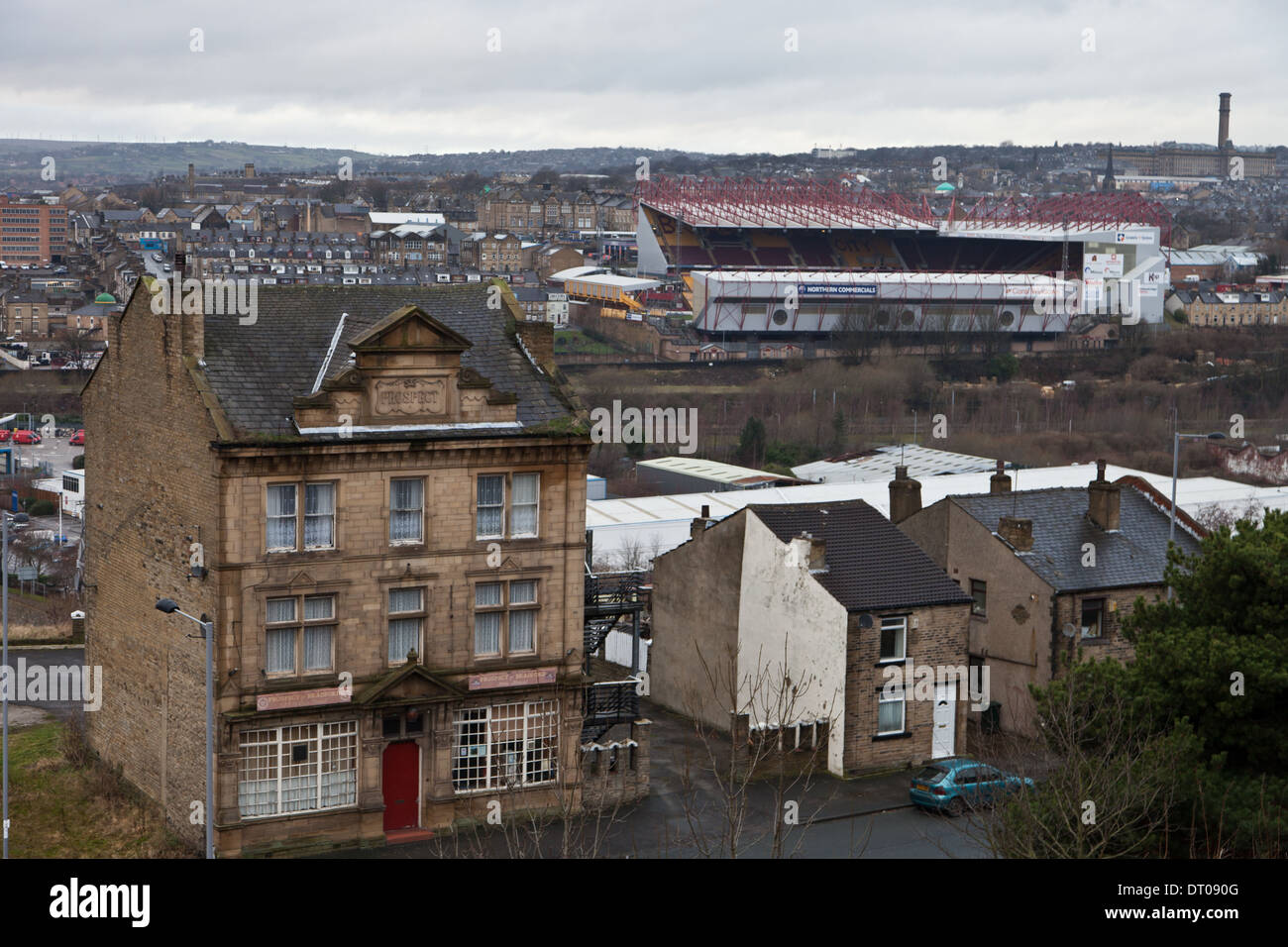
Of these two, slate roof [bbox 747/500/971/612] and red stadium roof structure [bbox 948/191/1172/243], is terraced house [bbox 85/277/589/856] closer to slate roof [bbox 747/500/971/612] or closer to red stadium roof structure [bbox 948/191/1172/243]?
slate roof [bbox 747/500/971/612]

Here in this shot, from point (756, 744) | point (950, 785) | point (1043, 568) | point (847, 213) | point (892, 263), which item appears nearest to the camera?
point (950, 785)

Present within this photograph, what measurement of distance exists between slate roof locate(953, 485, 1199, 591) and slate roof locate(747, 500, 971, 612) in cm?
275

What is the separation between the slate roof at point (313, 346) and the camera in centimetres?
2450

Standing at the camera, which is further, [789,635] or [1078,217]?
[1078,217]

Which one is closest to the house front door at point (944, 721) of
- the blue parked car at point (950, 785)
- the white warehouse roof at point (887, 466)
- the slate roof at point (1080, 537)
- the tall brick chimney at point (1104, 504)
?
the blue parked car at point (950, 785)

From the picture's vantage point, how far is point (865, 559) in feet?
100

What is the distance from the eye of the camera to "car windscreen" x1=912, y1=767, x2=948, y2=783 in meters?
26.9

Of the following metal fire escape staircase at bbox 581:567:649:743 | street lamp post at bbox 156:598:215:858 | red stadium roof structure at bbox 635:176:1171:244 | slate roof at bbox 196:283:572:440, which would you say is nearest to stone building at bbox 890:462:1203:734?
metal fire escape staircase at bbox 581:567:649:743

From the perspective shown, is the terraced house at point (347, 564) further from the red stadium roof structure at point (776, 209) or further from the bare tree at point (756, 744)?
the red stadium roof structure at point (776, 209)

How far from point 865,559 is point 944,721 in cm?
328

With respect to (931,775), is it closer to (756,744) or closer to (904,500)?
(756,744)

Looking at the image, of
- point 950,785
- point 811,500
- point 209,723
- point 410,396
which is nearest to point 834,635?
point 950,785
